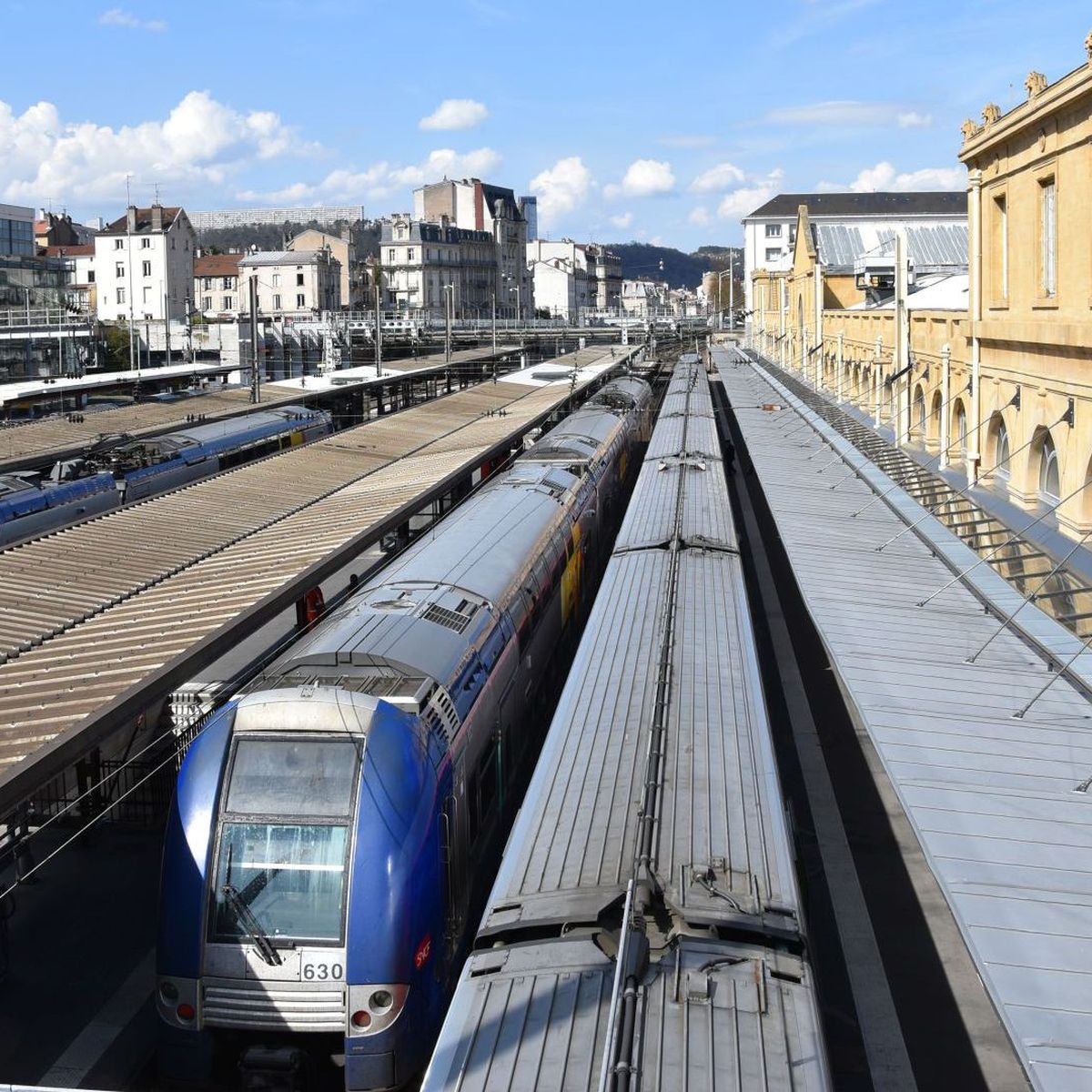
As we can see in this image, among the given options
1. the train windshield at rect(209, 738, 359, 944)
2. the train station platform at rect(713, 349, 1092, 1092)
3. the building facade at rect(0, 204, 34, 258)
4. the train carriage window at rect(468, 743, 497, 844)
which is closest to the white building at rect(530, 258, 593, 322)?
the building facade at rect(0, 204, 34, 258)

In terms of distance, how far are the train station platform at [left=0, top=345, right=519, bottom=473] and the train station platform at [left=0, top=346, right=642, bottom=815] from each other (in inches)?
246

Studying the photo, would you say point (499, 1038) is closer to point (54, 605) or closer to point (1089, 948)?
point (1089, 948)

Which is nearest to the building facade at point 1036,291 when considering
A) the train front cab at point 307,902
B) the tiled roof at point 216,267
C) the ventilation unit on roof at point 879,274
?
the train front cab at point 307,902

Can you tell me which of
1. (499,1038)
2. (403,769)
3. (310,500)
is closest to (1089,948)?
(499,1038)

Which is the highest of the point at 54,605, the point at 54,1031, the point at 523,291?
the point at 523,291

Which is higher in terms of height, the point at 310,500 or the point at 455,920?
the point at 310,500

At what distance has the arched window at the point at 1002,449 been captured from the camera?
19.3m

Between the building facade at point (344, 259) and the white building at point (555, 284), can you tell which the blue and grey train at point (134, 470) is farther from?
the white building at point (555, 284)

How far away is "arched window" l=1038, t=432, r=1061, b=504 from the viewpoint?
16656 millimetres

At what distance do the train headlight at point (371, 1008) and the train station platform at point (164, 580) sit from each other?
2.62m

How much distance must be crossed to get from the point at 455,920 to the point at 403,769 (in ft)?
4.98

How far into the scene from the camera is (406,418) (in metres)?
35.8

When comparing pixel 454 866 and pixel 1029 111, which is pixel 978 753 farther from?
pixel 1029 111

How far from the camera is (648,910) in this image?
713 centimetres
